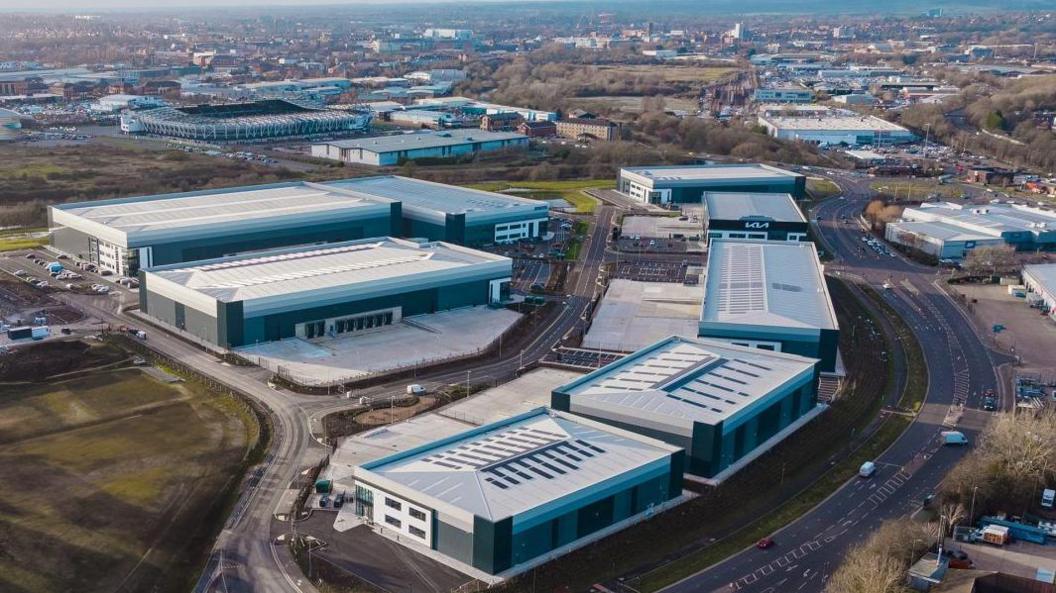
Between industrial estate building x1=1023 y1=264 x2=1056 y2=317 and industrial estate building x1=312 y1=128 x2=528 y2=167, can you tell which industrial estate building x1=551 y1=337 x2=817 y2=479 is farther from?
industrial estate building x1=312 y1=128 x2=528 y2=167

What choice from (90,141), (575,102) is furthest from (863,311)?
(575,102)

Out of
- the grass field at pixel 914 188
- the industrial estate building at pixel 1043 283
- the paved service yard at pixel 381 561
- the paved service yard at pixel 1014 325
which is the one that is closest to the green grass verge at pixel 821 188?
the grass field at pixel 914 188

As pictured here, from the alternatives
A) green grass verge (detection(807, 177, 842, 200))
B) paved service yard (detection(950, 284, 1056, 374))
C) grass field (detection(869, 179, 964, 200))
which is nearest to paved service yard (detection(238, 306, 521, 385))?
paved service yard (detection(950, 284, 1056, 374))

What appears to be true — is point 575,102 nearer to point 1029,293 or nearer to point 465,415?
point 1029,293

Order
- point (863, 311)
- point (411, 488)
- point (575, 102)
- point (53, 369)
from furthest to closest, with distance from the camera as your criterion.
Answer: point (575, 102)
point (863, 311)
point (53, 369)
point (411, 488)

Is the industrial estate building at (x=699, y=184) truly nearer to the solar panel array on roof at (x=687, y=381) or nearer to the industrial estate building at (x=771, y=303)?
the industrial estate building at (x=771, y=303)
